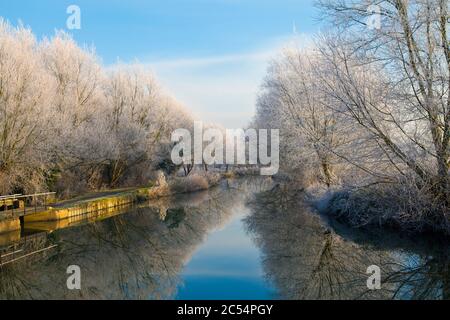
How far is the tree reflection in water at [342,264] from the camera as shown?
8242 millimetres

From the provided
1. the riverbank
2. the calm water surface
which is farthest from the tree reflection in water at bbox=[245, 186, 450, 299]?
the riverbank

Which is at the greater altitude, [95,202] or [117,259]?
[95,202]

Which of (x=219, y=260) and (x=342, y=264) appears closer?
(x=342, y=264)

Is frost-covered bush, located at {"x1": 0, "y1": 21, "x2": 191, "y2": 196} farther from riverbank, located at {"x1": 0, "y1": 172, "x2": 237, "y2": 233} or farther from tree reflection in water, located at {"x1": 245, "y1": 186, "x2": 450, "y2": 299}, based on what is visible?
tree reflection in water, located at {"x1": 245, "y1": 186, "x2": 450, "y2": 299}

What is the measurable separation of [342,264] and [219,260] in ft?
10.2

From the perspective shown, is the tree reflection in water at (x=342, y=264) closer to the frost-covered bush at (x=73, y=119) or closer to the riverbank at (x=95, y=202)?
the riverbank at (x=95, y=202)

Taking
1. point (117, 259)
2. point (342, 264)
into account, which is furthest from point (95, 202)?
point (342, 264)

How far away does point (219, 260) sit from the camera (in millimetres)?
11547

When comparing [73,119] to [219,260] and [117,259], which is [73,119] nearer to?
[117,259]

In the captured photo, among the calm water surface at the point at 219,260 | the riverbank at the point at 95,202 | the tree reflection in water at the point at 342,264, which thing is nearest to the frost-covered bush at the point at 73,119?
the riverbank at the point at 95,202

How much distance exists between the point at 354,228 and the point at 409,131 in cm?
425

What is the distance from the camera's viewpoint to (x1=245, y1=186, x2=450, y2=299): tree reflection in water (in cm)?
824

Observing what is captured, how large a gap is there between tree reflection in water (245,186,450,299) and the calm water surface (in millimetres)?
21

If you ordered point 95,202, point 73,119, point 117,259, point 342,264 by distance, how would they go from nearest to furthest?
point 342,264 < point 117,259 < point 95,202 < point 73,119
